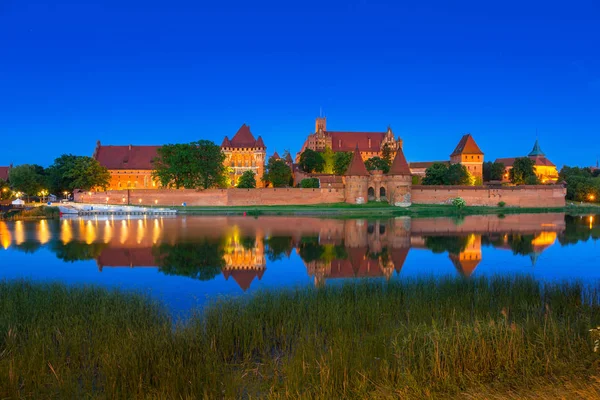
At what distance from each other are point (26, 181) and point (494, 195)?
49.4m

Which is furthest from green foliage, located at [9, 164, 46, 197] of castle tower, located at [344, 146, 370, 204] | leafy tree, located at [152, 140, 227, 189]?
castle tower, located at [344, 146, 370, 204]

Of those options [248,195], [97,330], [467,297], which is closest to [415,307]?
[467,297]

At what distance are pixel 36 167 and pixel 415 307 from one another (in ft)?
197

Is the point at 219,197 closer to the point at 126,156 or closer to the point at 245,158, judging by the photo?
the point at 245,158

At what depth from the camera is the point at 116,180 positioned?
61594mm

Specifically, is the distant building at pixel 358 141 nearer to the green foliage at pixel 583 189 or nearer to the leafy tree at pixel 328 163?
the leafy tree at pixel 328 163

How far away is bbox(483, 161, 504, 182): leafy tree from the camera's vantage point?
65.6m

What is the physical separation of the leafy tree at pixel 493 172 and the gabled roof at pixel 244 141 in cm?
3272

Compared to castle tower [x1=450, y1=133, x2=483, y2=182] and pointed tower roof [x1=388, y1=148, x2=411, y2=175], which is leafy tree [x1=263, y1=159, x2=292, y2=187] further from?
castle tower [x1=450, y1=133, x2=483, y2=182]

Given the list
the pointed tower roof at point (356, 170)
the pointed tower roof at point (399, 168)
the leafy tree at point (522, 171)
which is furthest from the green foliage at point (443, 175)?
the pointed tower roof at point (356, 170)

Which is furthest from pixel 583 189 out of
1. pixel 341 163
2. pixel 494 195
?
pixel 341 163

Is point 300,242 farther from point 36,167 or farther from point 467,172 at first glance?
point 36,167

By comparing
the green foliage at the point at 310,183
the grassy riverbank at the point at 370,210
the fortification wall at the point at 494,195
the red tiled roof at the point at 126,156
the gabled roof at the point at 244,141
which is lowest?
the grassy riverbank at the point at 370,210

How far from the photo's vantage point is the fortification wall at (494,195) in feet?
147
